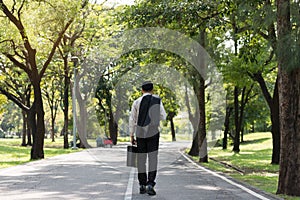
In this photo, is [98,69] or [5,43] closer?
[5,43]

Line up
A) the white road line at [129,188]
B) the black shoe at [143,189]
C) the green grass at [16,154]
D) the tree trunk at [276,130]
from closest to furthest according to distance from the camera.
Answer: the white road line at [129,188], the black shoe at [143,189], the green grass at [16,154], the tree trunk at [276,130]

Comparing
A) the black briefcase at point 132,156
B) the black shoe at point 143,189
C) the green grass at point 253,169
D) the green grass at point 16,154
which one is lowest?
the green grass at point 253,169

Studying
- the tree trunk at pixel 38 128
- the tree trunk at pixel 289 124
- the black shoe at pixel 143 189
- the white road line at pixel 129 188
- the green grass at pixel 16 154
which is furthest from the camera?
the tree trunk at pixel 38 128

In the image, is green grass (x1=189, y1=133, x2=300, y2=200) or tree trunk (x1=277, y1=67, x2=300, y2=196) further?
green grass (x1=189, y1=133, x2=300, y2=200)

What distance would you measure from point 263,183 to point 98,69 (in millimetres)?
29092

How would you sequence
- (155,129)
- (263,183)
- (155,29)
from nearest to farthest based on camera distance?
(155,129), (263,183), (155,29)

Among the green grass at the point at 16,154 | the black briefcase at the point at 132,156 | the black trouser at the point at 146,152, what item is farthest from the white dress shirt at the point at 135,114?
the green grass at the point at 16,154

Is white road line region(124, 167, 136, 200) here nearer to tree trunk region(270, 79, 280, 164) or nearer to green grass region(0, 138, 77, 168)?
green grass region(0, 138, 77, 168)

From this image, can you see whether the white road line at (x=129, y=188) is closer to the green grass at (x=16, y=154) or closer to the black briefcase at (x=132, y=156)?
the black briefcase at (x=132, y=156)

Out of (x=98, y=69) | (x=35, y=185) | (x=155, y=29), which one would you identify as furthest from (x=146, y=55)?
(x=98, y=69)

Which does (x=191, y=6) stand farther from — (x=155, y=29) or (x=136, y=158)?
(x=136, y=158)

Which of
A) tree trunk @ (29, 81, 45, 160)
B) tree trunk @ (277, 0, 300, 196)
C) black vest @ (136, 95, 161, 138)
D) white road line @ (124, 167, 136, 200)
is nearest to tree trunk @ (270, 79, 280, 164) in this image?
white road line @ (124, 167, 136, 200)

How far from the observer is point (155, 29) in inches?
720

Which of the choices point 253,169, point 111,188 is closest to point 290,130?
point 111,188
